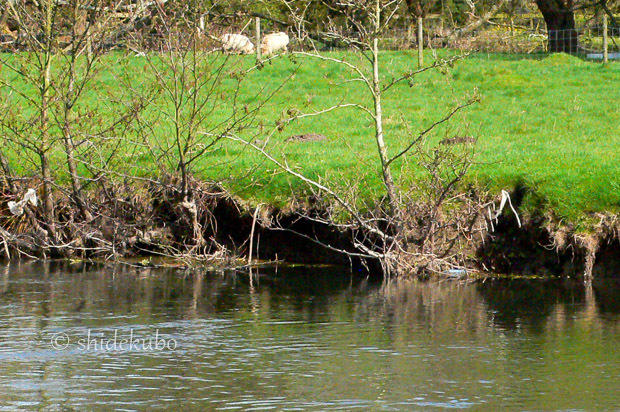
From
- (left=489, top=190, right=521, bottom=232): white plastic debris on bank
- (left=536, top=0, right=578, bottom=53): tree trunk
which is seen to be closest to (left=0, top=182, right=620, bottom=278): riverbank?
(left=489, top=190, right=521, bottom=232): white plastic debris on bank

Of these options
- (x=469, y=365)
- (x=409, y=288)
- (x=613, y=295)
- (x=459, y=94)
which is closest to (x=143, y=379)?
(x=469, y=365)

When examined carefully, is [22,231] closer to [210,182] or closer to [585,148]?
[210,182]

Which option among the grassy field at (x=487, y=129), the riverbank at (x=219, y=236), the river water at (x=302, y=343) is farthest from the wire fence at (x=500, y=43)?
the river water at (x=302, y=343)

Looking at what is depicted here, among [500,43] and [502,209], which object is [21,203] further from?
[500,43]

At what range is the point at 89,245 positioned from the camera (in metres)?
20.5

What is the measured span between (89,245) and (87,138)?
2007 millimetres

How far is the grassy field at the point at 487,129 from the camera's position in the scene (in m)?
19.0

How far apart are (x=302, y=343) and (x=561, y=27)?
27804 mm

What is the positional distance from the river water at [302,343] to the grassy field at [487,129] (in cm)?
199

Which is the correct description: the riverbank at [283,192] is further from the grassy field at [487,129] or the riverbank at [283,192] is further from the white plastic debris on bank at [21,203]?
the white plastic debris on bank at [21,203]

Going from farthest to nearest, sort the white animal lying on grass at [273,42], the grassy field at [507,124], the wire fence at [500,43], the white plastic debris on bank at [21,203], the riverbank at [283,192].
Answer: the wire fence at [500,43]
the white animal lying on grass at [273,42]
the white plastic debris on bank at [21,203]
the grassy field at [507,124]
the riverbank at [283,192]

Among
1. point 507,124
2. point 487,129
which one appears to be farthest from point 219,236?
point 507,124
